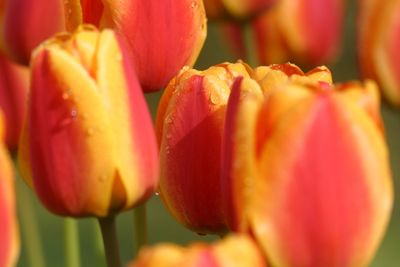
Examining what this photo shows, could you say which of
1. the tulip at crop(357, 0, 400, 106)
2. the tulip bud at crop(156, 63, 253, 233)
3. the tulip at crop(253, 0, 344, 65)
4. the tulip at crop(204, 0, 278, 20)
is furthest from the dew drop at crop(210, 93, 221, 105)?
the tulip at crop(253, 0, 344, 65)

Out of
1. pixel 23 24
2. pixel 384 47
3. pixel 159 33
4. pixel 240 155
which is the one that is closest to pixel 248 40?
pixel 384 47

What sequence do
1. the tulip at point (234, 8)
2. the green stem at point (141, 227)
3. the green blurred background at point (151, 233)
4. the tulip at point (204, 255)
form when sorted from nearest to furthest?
1. the tulip at point (204, 255)
2. the green stem at point (141, 227)
3. the tulip at point (234, 8)
4. the green blurred background at point (151, 233)

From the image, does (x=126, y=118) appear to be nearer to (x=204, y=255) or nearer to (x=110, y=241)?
(x=110, y=241)

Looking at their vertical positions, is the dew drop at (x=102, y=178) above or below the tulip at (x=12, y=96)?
above

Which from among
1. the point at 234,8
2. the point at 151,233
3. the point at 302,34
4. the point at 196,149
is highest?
the point at 196,149

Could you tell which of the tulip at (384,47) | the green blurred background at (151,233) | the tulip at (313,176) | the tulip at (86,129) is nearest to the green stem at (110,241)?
the tulip at (86,129)

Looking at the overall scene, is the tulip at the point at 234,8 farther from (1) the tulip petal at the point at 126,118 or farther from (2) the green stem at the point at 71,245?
(1) the tulip petal at the point at 126,118

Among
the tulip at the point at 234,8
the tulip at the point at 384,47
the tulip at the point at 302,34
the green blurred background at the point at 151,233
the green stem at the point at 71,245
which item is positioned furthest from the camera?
the green blurred background at the point at 151,233
